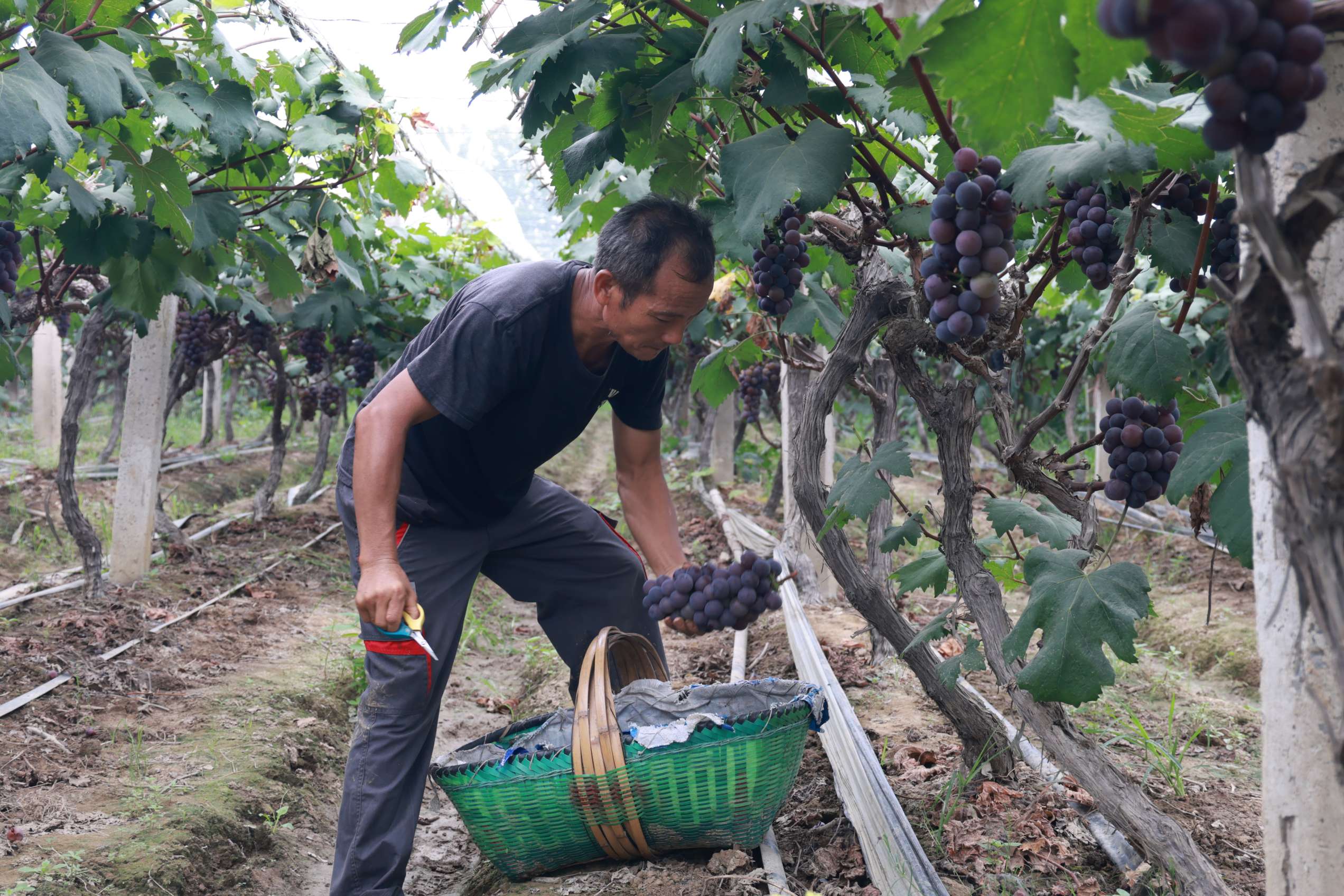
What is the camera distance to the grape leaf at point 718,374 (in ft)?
11.9

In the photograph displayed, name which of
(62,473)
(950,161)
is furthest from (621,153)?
(62,473)

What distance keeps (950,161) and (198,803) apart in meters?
2.98

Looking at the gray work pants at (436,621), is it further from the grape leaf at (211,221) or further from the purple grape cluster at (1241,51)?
the purple grape cluster at (1241,51)

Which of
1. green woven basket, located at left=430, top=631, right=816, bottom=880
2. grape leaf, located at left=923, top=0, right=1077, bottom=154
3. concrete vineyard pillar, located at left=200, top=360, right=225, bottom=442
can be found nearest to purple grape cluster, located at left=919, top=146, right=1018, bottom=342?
grape leaf, located at left=923, top=0, right=1077, bottom=154

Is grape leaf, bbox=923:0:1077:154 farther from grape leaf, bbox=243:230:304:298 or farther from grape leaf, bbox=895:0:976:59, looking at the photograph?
grape leaf, bbox=243:230:304:298

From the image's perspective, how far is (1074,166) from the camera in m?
1.65

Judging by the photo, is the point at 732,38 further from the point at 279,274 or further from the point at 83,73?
the point at 279,274

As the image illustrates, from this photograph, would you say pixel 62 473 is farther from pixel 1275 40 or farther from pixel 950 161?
pixel 1275 40

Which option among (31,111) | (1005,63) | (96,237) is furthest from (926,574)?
(96,237)

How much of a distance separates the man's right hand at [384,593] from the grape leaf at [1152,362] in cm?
165

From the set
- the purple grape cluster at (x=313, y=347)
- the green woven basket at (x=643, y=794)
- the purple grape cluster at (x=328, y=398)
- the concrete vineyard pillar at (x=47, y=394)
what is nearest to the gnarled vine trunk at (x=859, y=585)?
the green woven basket at (x=643, y=794)

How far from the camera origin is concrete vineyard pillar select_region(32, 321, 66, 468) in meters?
11.8

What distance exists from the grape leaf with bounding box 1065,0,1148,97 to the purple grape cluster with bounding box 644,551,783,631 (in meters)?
1.50

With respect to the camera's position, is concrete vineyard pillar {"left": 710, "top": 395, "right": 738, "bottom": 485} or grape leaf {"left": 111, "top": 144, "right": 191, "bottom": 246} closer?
Result: grape leaf {"left": 111, "top": 144, "right": 191, "bottom": 246}
